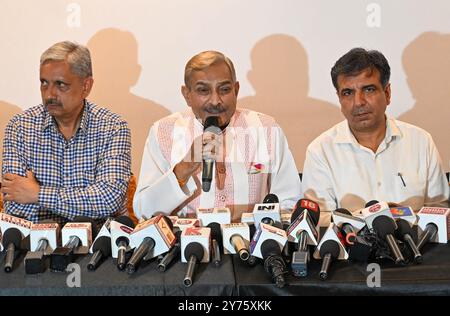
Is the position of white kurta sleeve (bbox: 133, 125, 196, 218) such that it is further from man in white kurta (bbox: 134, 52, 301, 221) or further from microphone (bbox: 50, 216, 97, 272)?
microphone (bbox: 50, 216, 97, 272)

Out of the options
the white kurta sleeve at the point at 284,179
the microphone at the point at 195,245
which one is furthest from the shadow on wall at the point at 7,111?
the microphone at the point at 195,245

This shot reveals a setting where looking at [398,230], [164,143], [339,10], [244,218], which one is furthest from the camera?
[339,10]

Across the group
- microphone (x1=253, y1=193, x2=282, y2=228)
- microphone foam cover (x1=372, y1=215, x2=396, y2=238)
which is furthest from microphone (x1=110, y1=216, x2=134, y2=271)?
microphone foam cover (x1=372, y1=215, x2=396, y2=238)

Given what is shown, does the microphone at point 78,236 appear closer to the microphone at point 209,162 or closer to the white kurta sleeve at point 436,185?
the microphone at point 209,162

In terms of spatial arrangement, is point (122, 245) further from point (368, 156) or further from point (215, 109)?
point (368, 156)

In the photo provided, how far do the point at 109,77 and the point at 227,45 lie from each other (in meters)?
0.75

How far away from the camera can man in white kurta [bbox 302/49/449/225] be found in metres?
2.81

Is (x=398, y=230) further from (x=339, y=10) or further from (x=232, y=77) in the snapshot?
(x=339, y=10)

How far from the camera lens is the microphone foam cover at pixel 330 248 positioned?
1.95 metres

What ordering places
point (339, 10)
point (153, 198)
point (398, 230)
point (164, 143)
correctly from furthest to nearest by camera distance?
point (339, 10)
point (164, 143)
point (153, 198)
point (398, 230)

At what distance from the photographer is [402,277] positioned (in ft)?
5.98

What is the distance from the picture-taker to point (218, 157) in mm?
2895

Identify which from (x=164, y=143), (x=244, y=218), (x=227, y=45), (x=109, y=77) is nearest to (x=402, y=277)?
(x=244, y=218)

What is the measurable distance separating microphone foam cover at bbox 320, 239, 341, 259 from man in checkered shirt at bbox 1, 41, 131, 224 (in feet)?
3.77
